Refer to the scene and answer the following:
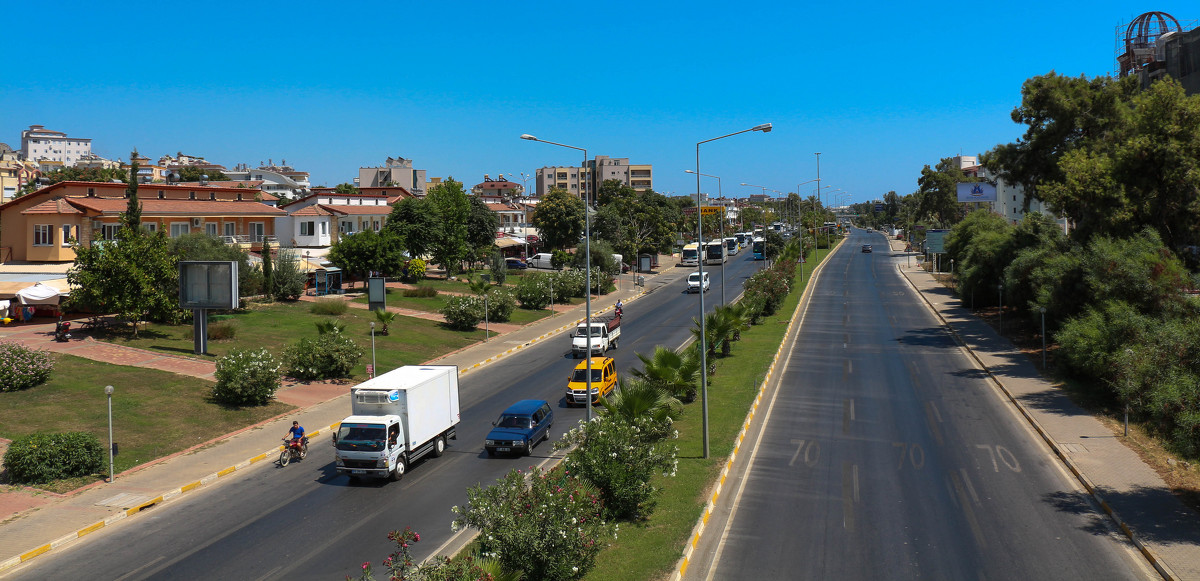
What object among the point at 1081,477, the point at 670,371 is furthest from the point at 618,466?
the point at 1081,477

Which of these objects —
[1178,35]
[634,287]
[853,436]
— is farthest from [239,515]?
[1178,35]

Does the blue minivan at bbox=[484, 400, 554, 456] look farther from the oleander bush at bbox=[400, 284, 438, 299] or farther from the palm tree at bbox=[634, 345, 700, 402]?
the oleander bush at bbox=[400, 284, 438, 299]

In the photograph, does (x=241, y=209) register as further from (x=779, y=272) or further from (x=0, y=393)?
(x=779, y=272)

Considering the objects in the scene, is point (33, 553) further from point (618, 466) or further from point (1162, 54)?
point (1162, 54)

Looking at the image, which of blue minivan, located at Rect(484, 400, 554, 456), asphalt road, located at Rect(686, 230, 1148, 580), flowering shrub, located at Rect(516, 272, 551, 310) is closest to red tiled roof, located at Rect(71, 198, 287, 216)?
flowering shrub, located at Rect(516, 272, 551, 310)

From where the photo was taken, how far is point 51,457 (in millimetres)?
20875

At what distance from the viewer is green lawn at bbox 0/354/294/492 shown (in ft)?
77.9

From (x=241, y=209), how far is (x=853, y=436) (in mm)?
51364

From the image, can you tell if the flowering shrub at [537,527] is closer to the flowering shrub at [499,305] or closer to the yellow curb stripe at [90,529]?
the yellow curb stripe at [90,529]

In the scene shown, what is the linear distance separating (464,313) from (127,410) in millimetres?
24215

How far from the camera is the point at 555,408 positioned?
3016cm

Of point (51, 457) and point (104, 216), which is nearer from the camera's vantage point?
point (51, 457)

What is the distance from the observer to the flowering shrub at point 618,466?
661 inches

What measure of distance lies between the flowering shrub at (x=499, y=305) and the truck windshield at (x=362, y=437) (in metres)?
30.8
